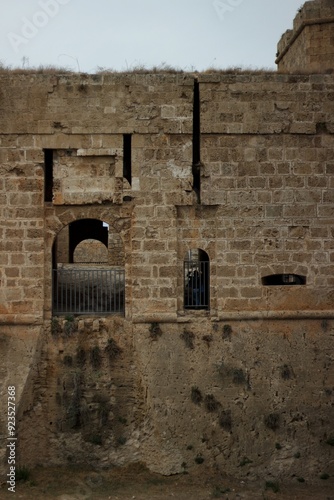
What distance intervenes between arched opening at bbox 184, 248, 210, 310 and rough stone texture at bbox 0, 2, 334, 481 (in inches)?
11.7

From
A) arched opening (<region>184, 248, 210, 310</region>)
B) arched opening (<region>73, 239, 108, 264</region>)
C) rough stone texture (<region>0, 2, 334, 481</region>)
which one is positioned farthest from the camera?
arched opening (<region>73, 239, 108, 264</region>)

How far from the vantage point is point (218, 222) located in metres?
10.5

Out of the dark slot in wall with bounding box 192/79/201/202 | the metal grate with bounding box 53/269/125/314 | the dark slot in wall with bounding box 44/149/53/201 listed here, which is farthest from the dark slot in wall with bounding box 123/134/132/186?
the metal grate with bounding box 53/269/125/314

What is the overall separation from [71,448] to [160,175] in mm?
5036

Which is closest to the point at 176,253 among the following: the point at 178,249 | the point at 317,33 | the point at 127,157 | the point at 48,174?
the point at 178,249

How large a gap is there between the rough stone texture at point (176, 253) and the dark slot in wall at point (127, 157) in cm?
22

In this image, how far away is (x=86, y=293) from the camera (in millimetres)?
11523

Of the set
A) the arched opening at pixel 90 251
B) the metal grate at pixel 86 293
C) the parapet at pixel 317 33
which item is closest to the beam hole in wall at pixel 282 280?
the metal grate at pixel 86 293

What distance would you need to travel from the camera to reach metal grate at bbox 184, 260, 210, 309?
10805 mm

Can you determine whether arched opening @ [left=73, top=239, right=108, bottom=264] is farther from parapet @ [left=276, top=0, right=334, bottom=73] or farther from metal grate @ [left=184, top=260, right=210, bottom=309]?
parapet @ [left=276, top=0, right=334, bottom=73]

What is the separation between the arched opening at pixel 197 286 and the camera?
1076 centimetres

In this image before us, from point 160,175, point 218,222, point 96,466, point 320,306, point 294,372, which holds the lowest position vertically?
point 96,466

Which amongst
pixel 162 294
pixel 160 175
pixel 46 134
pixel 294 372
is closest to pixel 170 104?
pixel 160 175

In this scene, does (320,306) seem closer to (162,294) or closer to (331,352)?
(331,352)
